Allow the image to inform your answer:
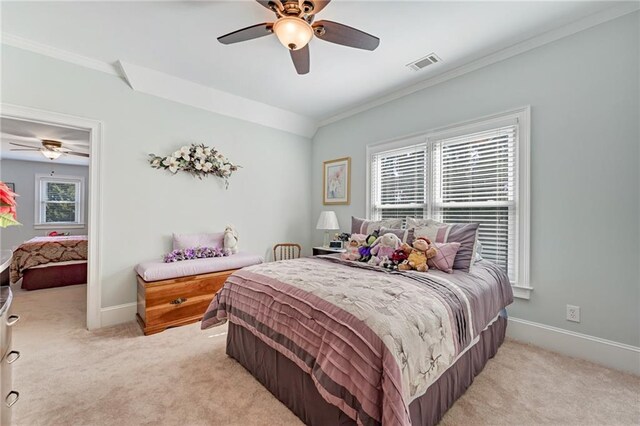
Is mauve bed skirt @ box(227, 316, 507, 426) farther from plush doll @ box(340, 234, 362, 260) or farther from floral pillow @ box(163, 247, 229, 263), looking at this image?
floral pillow @ box(163, 247, 229, 263)

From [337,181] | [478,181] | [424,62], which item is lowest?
[478,181]

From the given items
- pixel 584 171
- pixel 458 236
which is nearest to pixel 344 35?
pixel 458 236

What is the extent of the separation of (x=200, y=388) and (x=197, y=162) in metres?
2.51

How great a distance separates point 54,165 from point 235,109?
5.95m

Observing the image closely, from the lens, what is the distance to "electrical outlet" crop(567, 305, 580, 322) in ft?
7.30

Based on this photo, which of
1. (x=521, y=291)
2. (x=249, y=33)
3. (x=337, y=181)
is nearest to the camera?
(x=249, y=33)

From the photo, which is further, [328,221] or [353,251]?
[328,221]

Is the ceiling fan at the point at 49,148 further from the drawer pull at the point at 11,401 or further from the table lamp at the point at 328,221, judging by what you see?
the drawer pull at the point at 11,401

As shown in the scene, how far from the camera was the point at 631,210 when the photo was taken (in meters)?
2.01

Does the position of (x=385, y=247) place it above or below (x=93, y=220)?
below

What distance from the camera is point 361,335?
118 cm

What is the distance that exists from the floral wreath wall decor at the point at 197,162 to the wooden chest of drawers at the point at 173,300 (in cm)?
132

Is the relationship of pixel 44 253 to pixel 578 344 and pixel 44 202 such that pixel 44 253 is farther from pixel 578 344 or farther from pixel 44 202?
pixel 578 344

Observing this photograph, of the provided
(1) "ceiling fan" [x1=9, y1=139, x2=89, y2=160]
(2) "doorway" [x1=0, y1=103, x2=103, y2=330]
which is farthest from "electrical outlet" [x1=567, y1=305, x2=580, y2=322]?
(1) "ceiling fan" [x1=9, y1=139, x2=89, y2=160]
